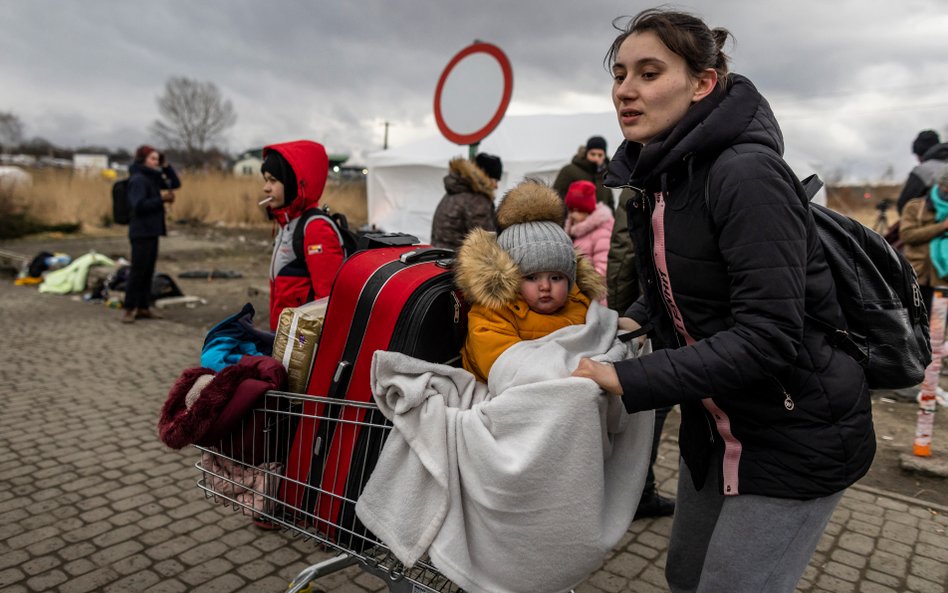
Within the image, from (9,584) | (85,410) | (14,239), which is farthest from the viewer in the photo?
(14,239)

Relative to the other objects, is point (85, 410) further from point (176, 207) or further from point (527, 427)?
point (176, 207)

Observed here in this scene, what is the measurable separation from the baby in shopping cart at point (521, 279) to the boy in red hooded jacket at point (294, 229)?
175cm

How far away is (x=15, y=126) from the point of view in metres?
68.4

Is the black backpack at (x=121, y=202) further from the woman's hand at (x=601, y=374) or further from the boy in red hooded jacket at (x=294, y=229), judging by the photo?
the woman's hand at (x=601, y=374)

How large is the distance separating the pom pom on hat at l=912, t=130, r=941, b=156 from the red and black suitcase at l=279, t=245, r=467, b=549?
6.80 metres

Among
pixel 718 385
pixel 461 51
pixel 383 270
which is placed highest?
pixel 461 51

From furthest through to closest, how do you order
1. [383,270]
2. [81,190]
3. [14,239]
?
[81,190], [14,239], [383,270]

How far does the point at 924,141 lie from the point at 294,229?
257 inches

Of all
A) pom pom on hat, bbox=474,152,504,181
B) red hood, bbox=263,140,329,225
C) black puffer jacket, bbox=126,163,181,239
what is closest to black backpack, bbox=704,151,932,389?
red hood, bbox=263,140,329,225

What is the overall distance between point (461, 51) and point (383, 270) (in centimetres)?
430

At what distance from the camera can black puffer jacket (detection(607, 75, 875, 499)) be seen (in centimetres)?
159

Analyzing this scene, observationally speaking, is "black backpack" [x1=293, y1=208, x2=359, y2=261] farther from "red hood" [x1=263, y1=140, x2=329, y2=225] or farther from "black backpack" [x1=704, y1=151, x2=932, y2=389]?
"black backpack" [x1=704, y1=151, x2=932, y2=389]

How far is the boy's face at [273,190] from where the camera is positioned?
3936 mm

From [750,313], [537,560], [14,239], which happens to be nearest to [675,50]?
[750,313]
